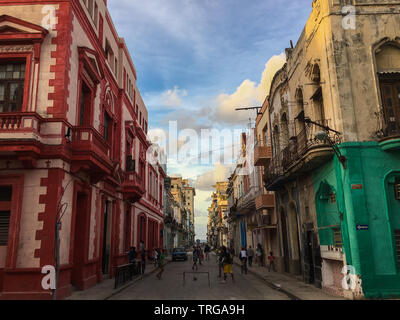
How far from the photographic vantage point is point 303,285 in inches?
579

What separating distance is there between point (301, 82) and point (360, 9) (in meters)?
3.81

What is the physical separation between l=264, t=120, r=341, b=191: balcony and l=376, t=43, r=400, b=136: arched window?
2068mm

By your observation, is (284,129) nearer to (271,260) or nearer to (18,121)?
(271,260)

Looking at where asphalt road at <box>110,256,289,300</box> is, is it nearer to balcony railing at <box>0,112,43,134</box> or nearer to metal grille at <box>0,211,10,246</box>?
metal grille at <box>0,211,10,246</box>

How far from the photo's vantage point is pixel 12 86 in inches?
507

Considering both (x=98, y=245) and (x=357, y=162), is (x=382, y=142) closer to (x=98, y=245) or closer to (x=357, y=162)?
(x=357, y=162)

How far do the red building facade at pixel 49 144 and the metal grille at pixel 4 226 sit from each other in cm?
3

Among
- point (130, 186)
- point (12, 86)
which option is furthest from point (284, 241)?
point (12, 86)

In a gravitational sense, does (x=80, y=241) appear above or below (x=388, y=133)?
below

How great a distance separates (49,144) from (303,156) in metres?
9.41

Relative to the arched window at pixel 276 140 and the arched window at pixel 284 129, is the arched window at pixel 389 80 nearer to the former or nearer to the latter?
the arched window at pixel 284 129

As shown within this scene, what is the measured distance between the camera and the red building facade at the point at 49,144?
37.2ft
